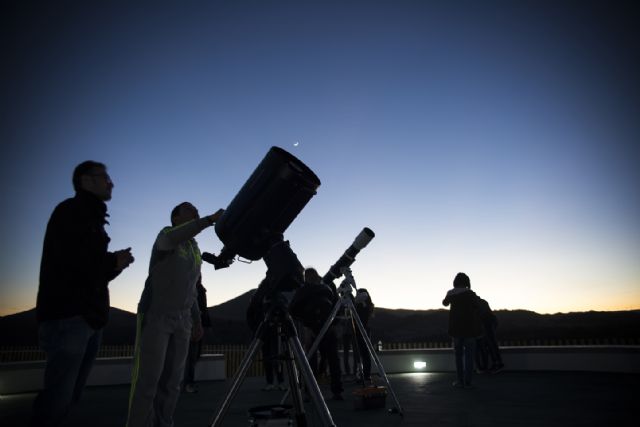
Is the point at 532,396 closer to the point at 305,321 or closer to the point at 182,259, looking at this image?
the point at 305,321

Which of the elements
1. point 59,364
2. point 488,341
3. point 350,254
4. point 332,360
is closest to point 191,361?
point 332,360

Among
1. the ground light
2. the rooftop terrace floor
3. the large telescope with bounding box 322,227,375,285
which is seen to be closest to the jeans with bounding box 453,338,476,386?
the rooftop terrace floor

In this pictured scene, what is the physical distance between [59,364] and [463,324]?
679cm

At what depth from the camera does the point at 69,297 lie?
2367 mm

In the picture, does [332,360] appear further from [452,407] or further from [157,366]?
[157,366]

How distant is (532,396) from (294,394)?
213 inches

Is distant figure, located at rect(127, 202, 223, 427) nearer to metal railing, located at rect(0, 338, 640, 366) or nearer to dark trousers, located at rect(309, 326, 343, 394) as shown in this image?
dark trousers, located at rect(309, 326, 343, 394)

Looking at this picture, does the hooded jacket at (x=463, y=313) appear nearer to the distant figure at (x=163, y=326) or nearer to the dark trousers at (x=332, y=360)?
the dark trousers at (x=332, y=360)

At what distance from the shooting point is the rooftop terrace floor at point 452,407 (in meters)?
4.25

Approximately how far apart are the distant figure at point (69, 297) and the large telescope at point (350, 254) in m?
2.61

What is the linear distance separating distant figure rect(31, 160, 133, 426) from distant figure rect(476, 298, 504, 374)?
942 centimetres

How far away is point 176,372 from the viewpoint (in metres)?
3.25

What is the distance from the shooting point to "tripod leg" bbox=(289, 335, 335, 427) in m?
2.01

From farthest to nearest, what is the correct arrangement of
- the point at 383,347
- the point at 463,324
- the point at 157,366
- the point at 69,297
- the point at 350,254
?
the point at 383,347 → the point at 463,324 → the point at 350,254 → the point at 157,366 → the point at 69,297
